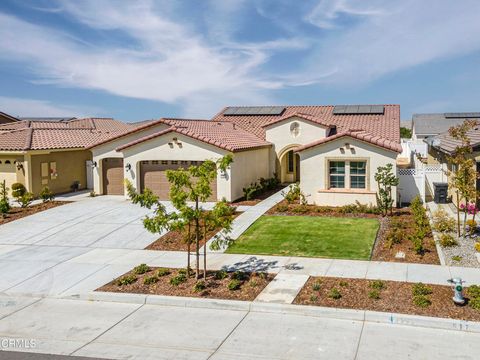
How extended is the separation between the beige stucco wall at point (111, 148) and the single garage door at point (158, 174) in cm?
253

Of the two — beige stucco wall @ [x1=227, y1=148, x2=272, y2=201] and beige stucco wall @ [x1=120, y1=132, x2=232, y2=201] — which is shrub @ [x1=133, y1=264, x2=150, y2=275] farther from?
beige stucco wall @ [x1=227, y1=148, x2=272, y2=201]

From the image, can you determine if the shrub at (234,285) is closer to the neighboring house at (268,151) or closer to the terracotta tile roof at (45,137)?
the neighboring house at (268,151)

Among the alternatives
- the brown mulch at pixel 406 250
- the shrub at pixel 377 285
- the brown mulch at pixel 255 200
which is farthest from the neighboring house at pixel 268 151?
the shrub at pixel 377 285

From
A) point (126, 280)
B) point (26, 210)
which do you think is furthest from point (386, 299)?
point (26, 210)

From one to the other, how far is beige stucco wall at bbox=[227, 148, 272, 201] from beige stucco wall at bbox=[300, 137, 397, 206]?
3.20 m

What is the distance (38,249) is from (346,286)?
9748 millimetres

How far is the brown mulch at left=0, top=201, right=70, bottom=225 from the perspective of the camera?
20.4 m

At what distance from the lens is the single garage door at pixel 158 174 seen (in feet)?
79.2

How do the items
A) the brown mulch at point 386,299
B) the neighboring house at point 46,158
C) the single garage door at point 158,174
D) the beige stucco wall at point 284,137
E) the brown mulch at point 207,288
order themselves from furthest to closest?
the beige stucco wall at point 284,137 < the neighboring house at point 46,158 < the single garage door at point 158,174 < the brown mulch at point 207,288 < the brown mulch at point 386,299

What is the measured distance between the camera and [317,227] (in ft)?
56.7

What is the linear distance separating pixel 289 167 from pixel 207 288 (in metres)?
19.6

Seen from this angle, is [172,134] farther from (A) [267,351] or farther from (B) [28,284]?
(A) [267,351]

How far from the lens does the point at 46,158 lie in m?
26.5

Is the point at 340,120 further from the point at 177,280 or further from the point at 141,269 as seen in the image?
the point at 177,280
